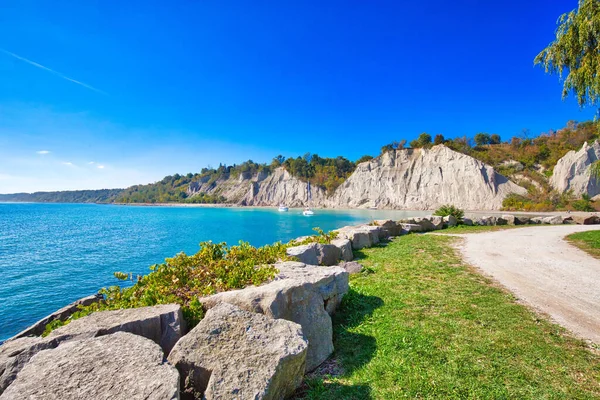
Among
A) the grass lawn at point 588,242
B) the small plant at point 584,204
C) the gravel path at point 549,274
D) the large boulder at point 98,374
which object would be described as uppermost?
the small plant at point 584,204

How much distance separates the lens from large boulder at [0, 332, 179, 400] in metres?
2.33

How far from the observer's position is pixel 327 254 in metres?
9.48

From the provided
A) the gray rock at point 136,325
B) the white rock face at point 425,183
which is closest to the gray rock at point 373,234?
the gray rock at point 136,325

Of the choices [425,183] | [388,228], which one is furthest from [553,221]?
[425,183]

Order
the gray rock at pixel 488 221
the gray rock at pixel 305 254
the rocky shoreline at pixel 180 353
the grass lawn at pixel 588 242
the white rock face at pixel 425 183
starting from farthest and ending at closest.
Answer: the white rock face at pixel 425 183 < the gray rock at pixel 488 221 < the grass lawn at pixel 588 242 < the gray rock at pixel 305 254 < the rocky shoreline at pixel 180 353

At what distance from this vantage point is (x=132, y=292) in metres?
5.46

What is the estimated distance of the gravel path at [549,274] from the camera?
18.5ft

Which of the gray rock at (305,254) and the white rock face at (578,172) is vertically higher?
the white rock face at (578,172)

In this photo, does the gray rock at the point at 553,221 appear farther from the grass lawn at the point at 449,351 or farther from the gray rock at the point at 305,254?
the gray rock at the point at 305,254

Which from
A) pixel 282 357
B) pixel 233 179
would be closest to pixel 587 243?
pixel 282 357

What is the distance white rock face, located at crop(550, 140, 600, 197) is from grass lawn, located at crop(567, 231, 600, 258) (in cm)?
5181

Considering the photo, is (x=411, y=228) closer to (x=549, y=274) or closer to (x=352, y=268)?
(x=549, y=274)

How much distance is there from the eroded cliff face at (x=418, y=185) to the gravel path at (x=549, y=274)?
5499cm

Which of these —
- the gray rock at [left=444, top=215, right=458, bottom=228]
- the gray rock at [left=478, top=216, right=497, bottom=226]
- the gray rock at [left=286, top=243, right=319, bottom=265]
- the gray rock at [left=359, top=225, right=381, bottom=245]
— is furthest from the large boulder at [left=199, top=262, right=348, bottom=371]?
the gray rock at [left=478, top=216, right=497, bottom=226]
